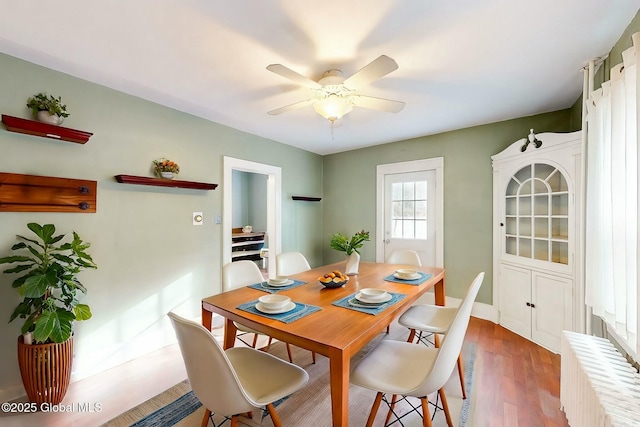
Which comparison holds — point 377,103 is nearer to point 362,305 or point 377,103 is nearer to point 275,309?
point 362,305

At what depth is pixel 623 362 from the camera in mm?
1425

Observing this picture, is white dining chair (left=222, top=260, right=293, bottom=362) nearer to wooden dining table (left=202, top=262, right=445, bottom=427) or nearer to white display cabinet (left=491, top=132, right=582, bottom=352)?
wooden dining table (left=202, top=262, right=445, bottom=427)

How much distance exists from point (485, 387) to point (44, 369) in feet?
10.2

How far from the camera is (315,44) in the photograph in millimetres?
1755

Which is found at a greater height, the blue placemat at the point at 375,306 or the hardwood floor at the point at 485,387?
the blue placemat at the point at 375,306

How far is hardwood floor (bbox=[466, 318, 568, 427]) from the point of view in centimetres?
173

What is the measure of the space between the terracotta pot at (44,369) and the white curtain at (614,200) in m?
3.37

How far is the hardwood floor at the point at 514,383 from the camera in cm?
173

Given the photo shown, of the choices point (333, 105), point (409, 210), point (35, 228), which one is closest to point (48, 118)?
A: point (35, 228)

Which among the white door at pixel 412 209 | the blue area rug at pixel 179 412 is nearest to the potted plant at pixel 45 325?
the blue area rug at pixel 179 412

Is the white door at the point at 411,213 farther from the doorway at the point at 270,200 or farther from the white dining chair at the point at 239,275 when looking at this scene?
the white dining chair at the point at 239,275

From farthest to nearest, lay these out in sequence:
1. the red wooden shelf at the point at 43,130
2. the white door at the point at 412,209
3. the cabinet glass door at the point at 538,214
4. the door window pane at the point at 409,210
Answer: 1. the door window pane at the point at 409,210
2. the white door at the point at 412,209
3. the cabinet glass door at the point at 538,214
4. the red wooden shelf at the point at 43,130

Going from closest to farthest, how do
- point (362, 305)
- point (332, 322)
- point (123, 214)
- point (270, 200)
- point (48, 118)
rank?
point (332, 322) < point (362, 305) < point (48, 118) < point (123, 214) < point (270, 200)

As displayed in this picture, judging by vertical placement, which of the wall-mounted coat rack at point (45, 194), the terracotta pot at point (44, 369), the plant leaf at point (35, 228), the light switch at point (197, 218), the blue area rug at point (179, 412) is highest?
the wall-mounted coat rack at point (45, 194)
